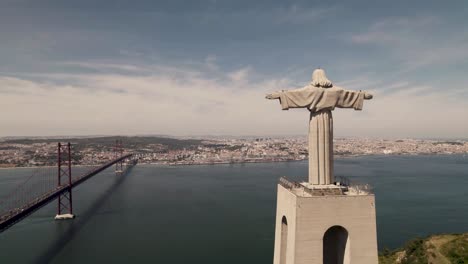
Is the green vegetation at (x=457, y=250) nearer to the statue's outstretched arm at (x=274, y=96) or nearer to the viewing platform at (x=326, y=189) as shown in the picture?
the viewing platform at (x=326, y=189)

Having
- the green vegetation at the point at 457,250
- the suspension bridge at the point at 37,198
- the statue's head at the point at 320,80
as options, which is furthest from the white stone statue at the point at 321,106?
the suspension bridge at the point at 37,198

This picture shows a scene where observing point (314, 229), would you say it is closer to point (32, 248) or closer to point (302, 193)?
point (302, 193)

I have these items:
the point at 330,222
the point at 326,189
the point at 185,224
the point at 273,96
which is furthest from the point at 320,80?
the point at 185,224

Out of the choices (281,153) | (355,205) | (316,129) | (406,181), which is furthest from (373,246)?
(281,153)

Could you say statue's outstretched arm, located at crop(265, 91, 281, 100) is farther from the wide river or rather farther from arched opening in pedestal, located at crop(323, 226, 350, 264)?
the wide river

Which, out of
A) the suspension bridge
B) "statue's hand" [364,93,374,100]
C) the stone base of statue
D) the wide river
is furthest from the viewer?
the wide river

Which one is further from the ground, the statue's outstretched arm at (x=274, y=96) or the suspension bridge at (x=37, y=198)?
the statue's outstretched arm at (x=274, y=96)

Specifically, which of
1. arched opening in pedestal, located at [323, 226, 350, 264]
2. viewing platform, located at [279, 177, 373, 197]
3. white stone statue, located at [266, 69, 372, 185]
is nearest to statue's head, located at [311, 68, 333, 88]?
white stone statue, located at [266, 69, 372, 185]
